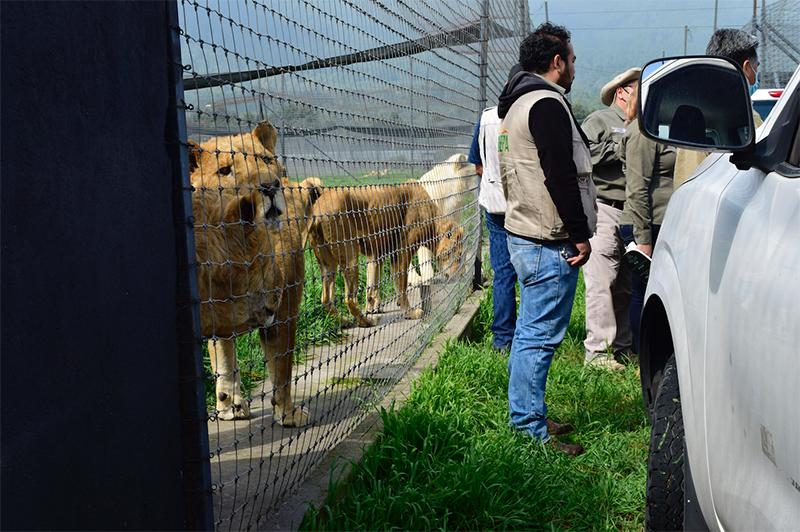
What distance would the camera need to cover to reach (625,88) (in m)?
5.52

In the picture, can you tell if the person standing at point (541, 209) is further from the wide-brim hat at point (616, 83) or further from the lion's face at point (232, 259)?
the wide-brim hat at point (616, 83)

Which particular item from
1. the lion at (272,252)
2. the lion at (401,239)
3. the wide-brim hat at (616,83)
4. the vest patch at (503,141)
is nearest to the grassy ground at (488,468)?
the lion at (272,252)

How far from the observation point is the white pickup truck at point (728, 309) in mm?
1246

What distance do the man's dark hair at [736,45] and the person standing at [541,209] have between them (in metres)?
1.02

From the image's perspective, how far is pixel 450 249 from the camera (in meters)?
6.32

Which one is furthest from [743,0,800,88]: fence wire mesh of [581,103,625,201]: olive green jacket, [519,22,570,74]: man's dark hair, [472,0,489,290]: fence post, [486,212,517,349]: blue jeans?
[472,0,489,290]: fence post

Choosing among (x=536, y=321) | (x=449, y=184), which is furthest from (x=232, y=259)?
(x=449, y=184)

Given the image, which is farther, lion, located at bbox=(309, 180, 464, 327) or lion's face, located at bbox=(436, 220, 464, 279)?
lion's face, located at bbox=(436, 220, 464, 279)

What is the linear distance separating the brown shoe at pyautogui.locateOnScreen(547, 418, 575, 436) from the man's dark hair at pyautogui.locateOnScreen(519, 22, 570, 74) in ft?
6.98

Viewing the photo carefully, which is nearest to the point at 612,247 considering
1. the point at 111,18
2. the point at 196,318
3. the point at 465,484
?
the point at 465,484

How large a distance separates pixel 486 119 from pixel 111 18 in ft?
14.1

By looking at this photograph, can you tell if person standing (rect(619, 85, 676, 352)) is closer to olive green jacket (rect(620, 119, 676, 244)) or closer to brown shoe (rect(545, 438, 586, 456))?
olive green jacket (rect(620, 119, 676, 244))

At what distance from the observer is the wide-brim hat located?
537cm

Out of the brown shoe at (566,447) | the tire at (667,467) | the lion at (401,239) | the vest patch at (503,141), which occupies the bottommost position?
the brown shoe at (566,447)
